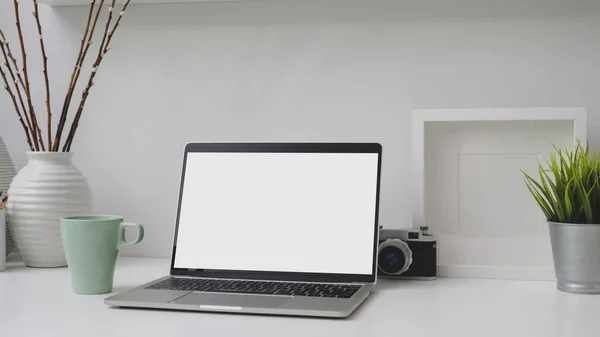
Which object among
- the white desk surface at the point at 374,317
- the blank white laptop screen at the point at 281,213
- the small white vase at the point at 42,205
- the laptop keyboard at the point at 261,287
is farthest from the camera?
the small white vase at the point at 42,205

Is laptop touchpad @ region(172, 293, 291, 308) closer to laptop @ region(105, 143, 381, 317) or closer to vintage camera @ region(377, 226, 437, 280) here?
laptop @ region(105, 143, 381, 317)

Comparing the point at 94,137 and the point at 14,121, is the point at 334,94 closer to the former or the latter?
the point at 94,137

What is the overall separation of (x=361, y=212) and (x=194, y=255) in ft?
0.93

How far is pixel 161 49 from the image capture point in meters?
1.36

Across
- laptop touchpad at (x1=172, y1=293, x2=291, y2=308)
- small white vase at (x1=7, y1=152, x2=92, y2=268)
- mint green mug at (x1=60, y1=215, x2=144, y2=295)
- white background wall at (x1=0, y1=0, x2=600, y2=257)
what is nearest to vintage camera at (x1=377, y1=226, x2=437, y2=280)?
white background wall at (x1=0, y1=0, x2=600, y2=257)

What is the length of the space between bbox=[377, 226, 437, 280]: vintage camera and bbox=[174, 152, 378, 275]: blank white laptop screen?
8 centimetres

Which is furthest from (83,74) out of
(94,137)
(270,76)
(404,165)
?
(404,165)

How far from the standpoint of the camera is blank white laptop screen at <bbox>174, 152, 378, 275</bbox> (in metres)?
1.07

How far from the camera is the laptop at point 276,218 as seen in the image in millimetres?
1047

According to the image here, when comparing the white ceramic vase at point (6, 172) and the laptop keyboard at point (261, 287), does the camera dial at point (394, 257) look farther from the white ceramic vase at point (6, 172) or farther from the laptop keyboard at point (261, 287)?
the white ceramic vase at point (6, 172)

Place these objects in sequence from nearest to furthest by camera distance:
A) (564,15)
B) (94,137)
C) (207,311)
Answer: (207,311) → (564,15) → (94,137)

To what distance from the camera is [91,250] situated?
0.98 meters

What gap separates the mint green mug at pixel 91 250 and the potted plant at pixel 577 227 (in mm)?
666

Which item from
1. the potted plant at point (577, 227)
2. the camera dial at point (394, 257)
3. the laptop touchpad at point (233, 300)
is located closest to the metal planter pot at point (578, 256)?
the potted plant at point (577, 227)
